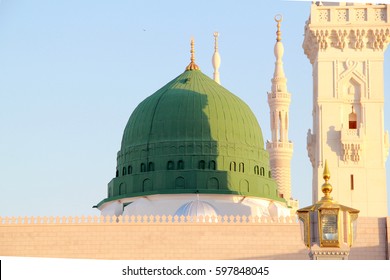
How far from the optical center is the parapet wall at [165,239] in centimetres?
2725

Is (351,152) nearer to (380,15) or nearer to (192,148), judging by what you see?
(380,15)

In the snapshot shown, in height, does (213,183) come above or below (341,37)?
below

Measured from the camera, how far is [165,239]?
2747 centimetres

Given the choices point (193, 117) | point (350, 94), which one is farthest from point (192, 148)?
point (350, 94)

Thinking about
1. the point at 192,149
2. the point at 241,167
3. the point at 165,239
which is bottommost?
the point at 165,239

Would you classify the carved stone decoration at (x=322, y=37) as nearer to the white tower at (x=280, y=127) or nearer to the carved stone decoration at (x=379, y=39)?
the carved stone decoration at (x=379, y=39)

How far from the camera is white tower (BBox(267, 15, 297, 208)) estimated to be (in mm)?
39750

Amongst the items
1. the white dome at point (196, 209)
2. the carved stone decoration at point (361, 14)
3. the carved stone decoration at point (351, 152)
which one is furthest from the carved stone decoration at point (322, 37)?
the white dome at point (196, 209)

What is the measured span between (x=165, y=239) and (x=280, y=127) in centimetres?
1330
